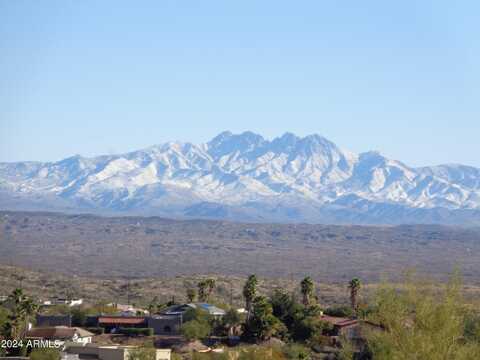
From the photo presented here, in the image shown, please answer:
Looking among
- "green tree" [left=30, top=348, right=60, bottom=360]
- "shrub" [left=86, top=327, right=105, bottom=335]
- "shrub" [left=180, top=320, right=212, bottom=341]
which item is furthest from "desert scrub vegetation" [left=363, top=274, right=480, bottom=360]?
"shrub" [left=86, top=327, right=105, bottom=335]

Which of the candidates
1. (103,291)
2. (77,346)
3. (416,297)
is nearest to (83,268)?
(103,291)

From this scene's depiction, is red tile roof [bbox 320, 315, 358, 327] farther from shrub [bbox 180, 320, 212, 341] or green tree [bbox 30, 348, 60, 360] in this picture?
green tree [bbox 30, 348, 60, 360]

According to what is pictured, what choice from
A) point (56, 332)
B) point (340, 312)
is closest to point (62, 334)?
point (56, 332)

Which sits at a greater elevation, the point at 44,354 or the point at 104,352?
the point at 44,354

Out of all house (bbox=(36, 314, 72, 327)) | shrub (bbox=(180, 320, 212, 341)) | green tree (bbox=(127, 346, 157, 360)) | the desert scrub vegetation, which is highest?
the desert scrub vegetation

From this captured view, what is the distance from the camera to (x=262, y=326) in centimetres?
6525

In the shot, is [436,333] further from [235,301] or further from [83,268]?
[83,268]

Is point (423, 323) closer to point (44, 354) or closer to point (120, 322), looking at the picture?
point (44, 354)

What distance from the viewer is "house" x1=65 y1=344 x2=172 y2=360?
53844mm

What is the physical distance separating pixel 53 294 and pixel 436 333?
8701cm

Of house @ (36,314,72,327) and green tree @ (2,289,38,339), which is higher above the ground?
green tree @ (2,289,38,339)

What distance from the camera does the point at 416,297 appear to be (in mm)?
35562

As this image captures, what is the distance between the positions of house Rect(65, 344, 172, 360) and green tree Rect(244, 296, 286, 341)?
34.2 ft

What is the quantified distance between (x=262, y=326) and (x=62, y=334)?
1094 cm
